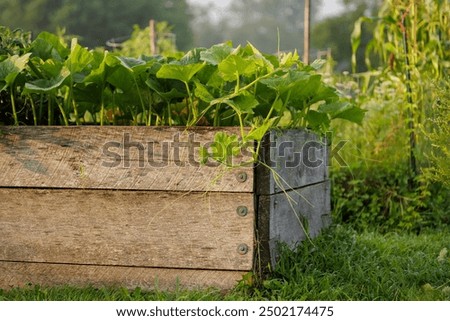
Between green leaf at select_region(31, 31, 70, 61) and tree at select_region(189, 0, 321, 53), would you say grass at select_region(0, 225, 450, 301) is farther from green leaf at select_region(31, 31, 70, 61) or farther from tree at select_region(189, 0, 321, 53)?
tree at select_region(189, 0, 321, 53)

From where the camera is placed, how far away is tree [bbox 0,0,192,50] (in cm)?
2345

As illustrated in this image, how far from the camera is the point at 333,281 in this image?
2.26 m

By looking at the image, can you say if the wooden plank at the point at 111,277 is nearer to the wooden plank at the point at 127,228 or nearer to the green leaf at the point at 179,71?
the wooden plank at the point at 127,228

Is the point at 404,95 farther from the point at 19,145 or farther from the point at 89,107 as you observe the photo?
the point at 19,145

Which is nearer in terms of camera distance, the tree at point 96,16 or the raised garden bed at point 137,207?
the raised garden bed at point 137,207

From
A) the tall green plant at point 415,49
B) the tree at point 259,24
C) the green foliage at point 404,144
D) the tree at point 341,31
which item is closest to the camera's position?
the green foliage at point 404,144

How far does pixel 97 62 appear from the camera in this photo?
2.21m

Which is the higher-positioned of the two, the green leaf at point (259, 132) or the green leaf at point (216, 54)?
the green leaf at point (216, 54)

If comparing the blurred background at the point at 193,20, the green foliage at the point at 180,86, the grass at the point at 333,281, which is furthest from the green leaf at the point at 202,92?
the blurred background at the point at 193,20

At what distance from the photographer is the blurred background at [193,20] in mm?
23594

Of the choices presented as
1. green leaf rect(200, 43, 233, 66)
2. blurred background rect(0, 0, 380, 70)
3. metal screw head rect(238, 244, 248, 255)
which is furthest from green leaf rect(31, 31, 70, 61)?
blurred background rect(0, 0, 380, 70)

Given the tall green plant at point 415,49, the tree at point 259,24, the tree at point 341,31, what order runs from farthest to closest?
1. the tree at point 259,24
2. the tree at point 341,31
3. the tall green plant at point 415,49

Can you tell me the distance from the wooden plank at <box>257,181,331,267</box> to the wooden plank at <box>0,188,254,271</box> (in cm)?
7

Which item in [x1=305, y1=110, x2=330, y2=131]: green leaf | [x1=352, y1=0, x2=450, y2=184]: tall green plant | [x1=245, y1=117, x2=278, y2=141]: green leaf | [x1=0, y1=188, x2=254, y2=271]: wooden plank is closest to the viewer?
[x1=245, y1=117, x2=278, y2=141]: green leaf
